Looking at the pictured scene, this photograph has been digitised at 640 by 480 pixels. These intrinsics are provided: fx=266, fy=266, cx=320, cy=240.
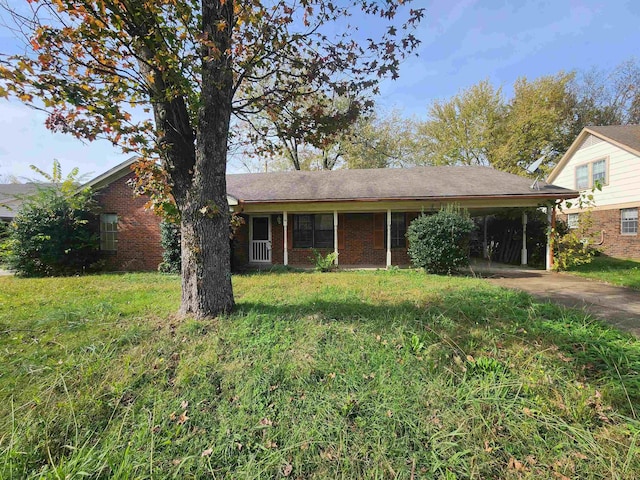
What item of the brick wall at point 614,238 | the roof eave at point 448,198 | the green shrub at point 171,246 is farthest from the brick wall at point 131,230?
the brick wall at point 614,238

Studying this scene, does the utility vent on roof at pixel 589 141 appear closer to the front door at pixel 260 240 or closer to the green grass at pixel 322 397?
the green grass at pixel 322 397

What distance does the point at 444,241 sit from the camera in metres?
8.65

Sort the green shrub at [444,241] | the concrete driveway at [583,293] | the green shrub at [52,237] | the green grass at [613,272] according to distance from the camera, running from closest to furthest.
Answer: the concrete driveway at [583,293], the green grass at [613,272], the green shrub at [444,241], the green shrub at [52,237]

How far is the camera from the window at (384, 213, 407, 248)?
38.9 feet

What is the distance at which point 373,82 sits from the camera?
13.7 feet

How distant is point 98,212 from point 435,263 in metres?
13.3

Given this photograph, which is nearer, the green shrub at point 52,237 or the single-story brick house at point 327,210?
the green shrub at point 52,237

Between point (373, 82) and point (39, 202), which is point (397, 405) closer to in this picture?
point (373, 82)

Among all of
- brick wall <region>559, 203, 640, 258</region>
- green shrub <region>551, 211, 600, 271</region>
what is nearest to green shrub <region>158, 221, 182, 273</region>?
green shrub <region>551, 211, 600, 271</region>

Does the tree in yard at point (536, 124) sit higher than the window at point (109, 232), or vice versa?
the tree in yard at point (536, 124)

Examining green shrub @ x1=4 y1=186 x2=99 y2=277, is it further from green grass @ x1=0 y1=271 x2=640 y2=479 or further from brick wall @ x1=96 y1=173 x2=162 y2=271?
green grass @ x1=0 y1=271 x2=640 y2=479

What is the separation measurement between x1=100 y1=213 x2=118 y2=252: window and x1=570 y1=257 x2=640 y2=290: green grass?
681 inches

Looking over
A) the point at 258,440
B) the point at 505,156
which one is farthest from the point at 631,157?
the point at 258,440

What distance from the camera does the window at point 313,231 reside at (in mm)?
12008
